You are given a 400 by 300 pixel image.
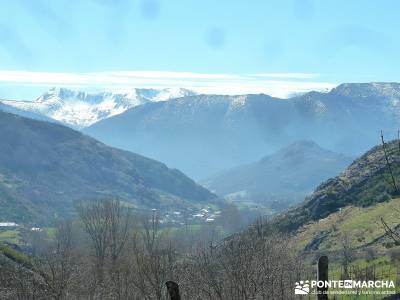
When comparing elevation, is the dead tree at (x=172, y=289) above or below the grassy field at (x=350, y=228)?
below

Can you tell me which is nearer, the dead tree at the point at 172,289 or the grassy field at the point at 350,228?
the dead tree at the point at 172,289

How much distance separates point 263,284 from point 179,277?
16437 mm

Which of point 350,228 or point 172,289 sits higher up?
point 350,228

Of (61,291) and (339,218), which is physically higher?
(339,218)

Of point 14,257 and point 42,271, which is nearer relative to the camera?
point 42,271

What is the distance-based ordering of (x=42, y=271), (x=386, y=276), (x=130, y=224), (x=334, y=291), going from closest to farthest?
(x=334, y=291)
(x=42, y=271)
(x=386, y=276)
(x=130, y=224)

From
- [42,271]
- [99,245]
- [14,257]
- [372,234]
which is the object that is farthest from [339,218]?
[42,271]

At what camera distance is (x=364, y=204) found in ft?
591

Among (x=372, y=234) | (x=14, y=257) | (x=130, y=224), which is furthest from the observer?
(x=372, y=234)

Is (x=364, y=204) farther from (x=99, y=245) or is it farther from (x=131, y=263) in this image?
(x=131, y=263)

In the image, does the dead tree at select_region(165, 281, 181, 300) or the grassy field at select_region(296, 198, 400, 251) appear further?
the grassy field at select_region(296, 198, 400, 251)

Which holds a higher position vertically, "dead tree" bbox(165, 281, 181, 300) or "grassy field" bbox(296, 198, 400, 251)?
"grassy field" bbox(296, 198, 400, 251)

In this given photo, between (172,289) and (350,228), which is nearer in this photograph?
A: (172,289)

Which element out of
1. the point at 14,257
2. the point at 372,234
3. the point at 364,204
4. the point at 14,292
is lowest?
the point at 14,292
